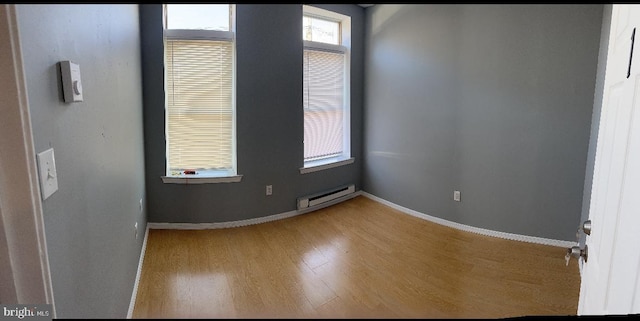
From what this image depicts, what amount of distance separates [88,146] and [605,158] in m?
1.40

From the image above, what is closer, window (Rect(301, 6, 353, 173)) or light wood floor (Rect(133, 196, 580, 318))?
light wood floor (Rect(133, 196, 580, 318))

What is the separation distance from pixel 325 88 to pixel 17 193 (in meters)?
2.84

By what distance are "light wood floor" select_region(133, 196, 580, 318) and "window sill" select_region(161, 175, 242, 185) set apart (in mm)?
401

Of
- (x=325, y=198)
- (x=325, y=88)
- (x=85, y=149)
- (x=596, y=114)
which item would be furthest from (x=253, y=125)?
(x=596, y=114)

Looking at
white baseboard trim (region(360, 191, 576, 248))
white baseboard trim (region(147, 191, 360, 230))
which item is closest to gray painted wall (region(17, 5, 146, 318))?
white baseboard trim (region(147, 191, 360, 230))

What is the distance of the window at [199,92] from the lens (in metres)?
2.42

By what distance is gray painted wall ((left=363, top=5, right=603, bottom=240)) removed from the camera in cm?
216

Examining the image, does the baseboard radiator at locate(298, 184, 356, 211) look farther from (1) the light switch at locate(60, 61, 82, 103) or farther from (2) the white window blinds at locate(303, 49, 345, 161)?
(1) the light switch at locate(60, 61, 82, 103)

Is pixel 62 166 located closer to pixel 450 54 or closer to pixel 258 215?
pixel 258 215

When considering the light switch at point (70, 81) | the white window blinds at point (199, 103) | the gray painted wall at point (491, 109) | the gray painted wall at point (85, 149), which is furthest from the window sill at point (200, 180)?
the light switch at point (70, 81)

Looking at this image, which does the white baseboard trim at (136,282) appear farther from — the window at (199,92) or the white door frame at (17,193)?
the white door frame at (17,193)

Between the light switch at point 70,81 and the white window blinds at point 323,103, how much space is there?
229 centimetres

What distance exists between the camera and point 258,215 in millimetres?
2777

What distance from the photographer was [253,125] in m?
2.67
